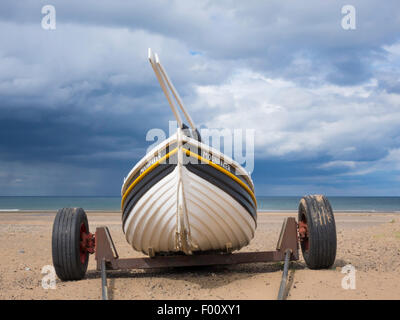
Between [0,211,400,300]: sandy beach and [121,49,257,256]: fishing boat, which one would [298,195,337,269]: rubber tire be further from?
[121,49,257,256]: fishing boat

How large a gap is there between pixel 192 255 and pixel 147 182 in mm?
1481

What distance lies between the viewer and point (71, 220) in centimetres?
689

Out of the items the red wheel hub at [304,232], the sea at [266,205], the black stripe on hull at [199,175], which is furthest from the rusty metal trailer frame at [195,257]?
the sea at [266,205]

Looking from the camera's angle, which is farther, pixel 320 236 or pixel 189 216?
pixel 320 236

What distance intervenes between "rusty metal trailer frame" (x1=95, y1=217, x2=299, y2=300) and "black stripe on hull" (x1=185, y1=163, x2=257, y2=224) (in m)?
0.76

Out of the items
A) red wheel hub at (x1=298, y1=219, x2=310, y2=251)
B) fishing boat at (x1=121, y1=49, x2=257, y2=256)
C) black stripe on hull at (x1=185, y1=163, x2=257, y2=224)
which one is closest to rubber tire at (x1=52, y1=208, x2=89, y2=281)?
fishing boat at (x1=121, y1=49, x2=257, y2=256)

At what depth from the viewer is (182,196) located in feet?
18.9

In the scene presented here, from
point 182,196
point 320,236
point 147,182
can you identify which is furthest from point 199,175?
point 320,236

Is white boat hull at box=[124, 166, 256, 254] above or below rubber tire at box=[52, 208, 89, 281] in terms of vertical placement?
above

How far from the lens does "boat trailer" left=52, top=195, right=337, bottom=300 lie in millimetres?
6664

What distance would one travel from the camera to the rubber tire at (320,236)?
6633 millimetres

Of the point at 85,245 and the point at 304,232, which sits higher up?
the point at 304,232

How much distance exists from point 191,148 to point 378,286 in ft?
10.4

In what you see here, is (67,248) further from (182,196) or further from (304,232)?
(304,232)
